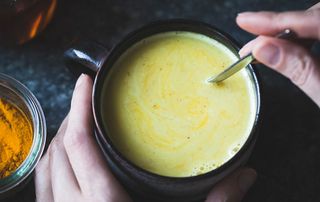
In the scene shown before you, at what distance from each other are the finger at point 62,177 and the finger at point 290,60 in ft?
1.00

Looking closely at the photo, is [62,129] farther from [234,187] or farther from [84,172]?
[234,187]

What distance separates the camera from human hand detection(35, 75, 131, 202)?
2.48ft

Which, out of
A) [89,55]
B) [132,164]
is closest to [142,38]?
[89,55]

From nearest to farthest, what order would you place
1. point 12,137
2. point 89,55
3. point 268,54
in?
point 268,54, point 89,55, point 12,137

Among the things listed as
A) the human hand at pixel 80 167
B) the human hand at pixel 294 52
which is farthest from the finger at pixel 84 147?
the human hand at pixel 294 52

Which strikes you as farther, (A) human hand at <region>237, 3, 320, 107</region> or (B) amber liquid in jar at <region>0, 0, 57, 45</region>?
(B) amber liquid in jar at <region>0, 0, 57, 45</region>

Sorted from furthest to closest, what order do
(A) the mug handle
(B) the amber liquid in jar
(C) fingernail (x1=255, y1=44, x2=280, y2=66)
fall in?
1. (B) the amber liquid in jar
2. (A) the mug handle
3. (C) fingernail (x1=255, y1=44, x2=280, y2=66)

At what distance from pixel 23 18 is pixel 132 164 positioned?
0.34 m

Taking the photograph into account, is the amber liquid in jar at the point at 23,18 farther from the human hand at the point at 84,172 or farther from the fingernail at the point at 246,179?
the fingernail at the point at 246,179

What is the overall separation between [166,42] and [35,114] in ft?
0.76

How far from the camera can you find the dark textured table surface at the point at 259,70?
2.94 ft

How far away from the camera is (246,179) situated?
0.81m

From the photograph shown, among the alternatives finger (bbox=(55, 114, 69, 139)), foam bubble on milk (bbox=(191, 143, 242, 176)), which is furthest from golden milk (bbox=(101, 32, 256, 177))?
finger (bbox=(55, 114, 69, 139))

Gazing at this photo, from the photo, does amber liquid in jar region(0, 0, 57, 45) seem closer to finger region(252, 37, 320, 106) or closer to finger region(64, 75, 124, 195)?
finger region(64, 75, 124, 195)
